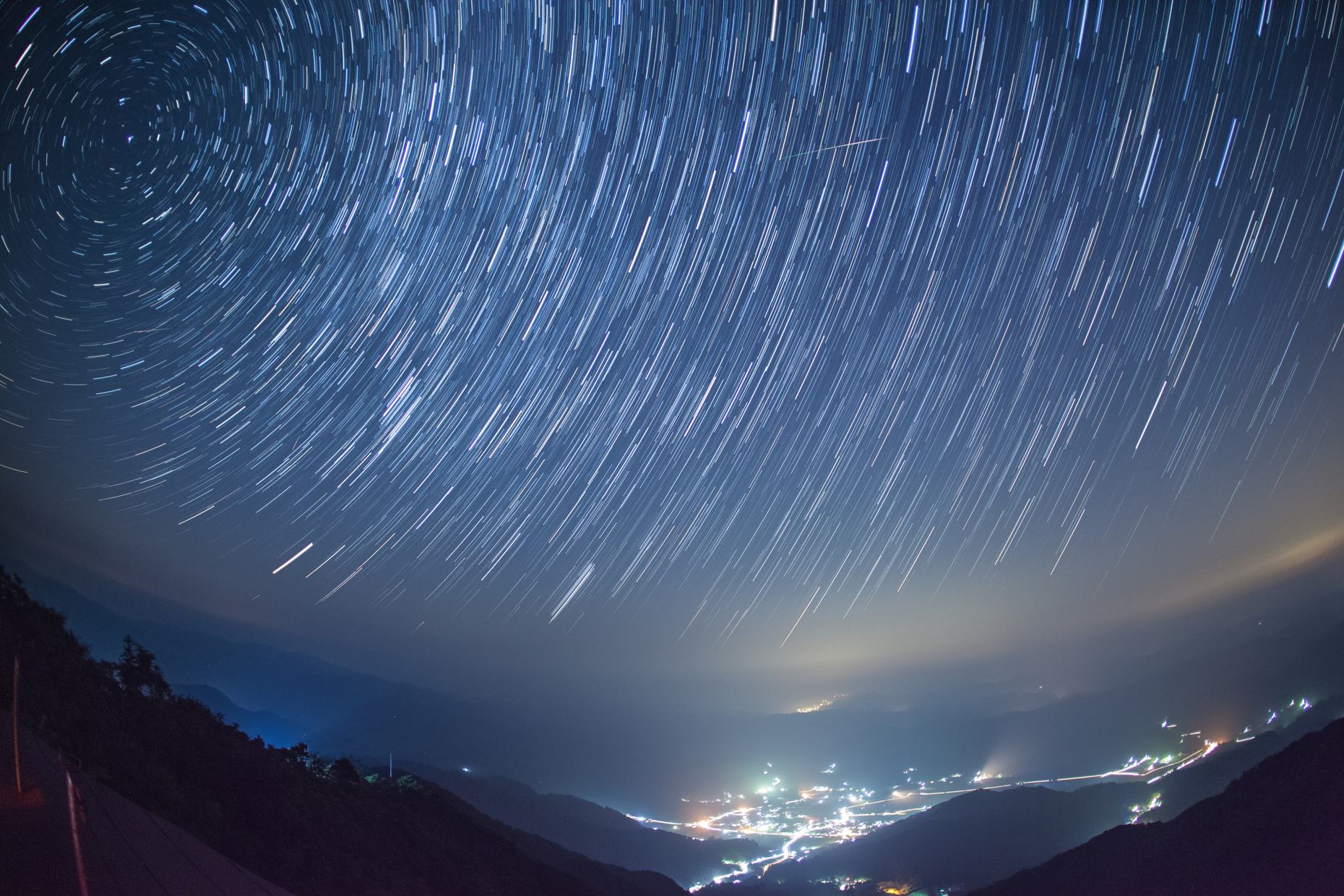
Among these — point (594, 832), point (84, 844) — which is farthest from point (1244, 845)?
point (594, 832)

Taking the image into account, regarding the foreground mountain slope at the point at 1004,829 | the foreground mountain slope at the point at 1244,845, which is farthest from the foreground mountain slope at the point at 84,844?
the foreground mountain slope at the point at 1004,829

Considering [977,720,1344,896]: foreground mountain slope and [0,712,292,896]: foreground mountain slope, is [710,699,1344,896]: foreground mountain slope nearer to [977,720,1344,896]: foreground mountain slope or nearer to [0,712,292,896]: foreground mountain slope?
[977,720,1344,896]: foreground mountain slope

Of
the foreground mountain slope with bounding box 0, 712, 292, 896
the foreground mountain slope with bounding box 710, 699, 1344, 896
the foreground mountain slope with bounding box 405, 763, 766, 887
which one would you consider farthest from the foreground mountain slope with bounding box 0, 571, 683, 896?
the foreground mountain slope with bounding box 405, 763, 766, 887

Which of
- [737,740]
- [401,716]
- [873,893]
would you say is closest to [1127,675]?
[737,740]

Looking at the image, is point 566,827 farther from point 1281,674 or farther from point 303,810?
point 1281,674

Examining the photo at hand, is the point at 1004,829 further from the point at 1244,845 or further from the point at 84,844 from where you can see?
the point at 84,844

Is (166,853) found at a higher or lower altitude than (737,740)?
lower
